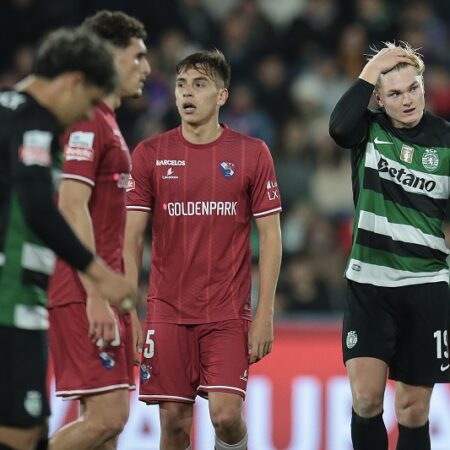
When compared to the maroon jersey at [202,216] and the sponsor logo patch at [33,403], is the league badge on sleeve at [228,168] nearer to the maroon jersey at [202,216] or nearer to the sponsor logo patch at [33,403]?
the maroon jersey at [202,216]

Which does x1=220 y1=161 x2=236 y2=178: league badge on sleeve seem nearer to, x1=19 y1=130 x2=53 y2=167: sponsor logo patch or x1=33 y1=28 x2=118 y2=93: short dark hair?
x1=33 y1=28 x2=118 y2=93: short dark hair

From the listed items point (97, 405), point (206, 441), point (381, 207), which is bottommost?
point (206, 441)

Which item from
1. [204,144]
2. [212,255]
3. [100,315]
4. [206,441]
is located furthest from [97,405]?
[206,441]

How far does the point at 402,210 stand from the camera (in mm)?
5781

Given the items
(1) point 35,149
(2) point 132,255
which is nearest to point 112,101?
(2) point 132,255

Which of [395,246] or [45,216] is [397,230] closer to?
[395,246]

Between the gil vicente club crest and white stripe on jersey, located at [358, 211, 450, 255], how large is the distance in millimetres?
320

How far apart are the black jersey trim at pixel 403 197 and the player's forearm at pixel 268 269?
0.55 meters

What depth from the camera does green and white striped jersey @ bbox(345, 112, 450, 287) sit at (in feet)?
19.0

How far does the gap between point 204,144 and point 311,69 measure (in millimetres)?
6406

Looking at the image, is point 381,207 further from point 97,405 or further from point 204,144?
point 97,405

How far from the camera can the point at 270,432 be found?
8.05 meters

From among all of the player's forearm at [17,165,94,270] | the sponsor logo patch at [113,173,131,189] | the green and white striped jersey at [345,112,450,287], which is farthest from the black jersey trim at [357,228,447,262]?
the player's forearm at [17,165,94,270]

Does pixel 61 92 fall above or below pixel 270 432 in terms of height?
above
